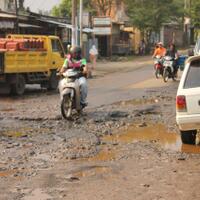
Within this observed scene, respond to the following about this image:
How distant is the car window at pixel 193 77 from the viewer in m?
9.21

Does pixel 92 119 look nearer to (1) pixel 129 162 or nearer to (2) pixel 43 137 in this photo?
(2) pixel 43 137

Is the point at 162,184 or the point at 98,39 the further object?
the point at 98,39

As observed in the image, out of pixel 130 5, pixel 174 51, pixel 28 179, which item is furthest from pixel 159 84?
pixel 130 5

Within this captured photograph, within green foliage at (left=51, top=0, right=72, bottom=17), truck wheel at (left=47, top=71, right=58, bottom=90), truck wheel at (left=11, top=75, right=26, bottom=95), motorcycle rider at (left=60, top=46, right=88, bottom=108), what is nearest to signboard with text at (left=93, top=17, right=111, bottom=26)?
truck wheel at (left=47, top=71, right=58, bottom=90)

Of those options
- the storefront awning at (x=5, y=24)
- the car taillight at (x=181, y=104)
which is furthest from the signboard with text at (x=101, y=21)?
the car taillight at (x=181, y=104)

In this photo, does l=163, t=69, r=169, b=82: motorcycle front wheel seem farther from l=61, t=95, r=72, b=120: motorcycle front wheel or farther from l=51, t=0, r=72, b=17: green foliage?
l=51, t=0, r=72, b=17: green foliage

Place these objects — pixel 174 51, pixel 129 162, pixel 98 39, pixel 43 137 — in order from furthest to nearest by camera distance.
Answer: pixel 98 39 < pixel 174 51 < pixel 43 137 < pixel 129 162

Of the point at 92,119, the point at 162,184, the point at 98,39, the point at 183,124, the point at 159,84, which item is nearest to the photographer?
the point at 162,184

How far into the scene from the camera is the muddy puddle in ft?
31.3

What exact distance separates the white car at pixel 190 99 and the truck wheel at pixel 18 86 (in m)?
10.8

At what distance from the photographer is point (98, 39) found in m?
52.6

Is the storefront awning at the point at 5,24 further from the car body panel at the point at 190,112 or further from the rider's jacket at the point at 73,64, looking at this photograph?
the car body panel at the point at 190,112

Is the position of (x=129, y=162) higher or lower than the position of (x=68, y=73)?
lower

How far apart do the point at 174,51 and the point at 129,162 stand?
18034 millimetres
